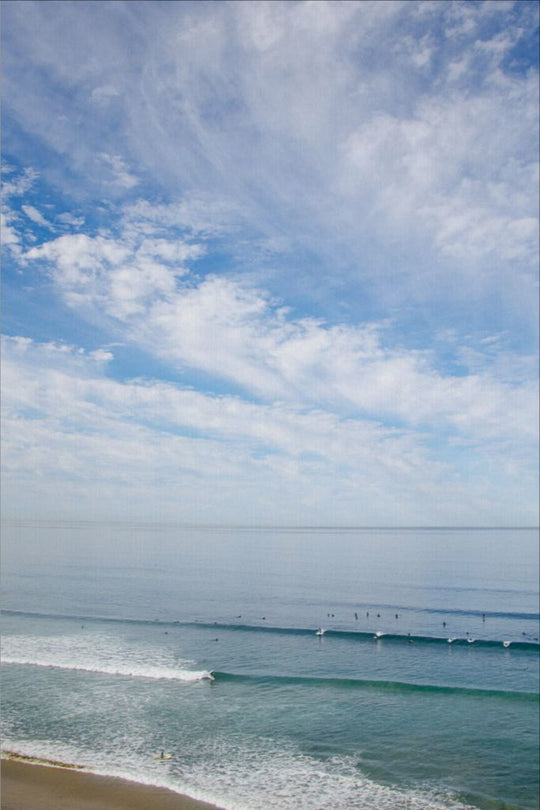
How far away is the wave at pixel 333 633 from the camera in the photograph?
49.0 meters

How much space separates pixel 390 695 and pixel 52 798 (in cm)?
2233

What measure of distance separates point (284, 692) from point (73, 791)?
1699 cm

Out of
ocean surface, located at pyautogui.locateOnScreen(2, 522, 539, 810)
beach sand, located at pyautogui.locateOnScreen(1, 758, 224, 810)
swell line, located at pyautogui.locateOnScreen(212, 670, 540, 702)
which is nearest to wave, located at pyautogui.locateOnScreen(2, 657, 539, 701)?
swell line, located at pyautogui.locateOnScreen(212, 670, 540, 702)

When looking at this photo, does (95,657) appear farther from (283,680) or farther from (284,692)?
(284,692)

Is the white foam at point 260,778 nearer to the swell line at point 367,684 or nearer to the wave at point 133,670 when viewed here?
the swell line at point 367,684

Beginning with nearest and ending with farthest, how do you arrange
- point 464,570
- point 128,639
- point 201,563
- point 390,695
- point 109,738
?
point 109,738, point 390,695, point 128,639, point 464,570, point 201,563

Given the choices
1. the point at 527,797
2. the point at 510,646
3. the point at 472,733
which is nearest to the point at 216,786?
the point at 527,797

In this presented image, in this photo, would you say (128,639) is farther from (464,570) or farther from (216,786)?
(464,570)

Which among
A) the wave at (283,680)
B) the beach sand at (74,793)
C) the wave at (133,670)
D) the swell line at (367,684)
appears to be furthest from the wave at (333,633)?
the beach sand at (74,793)

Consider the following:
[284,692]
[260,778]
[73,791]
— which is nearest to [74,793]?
[73,791]

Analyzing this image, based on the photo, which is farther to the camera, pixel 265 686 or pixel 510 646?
pixel 510 646

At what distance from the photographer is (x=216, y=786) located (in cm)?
2241

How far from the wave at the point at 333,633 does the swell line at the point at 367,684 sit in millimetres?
11993

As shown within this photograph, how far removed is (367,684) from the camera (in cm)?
3744
